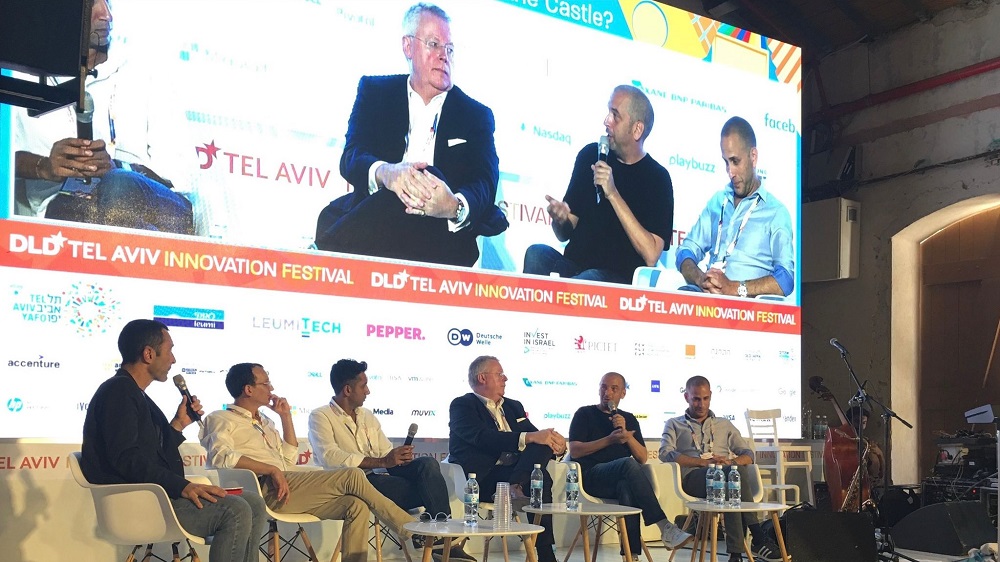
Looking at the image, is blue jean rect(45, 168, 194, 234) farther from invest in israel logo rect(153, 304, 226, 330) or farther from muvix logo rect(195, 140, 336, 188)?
invest in israel logo rect(153, 304, 226, 330)

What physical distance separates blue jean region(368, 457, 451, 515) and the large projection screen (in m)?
0.76

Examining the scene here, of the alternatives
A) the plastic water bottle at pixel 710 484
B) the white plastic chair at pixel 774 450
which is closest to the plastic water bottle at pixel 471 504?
the plastic water bottle at pixel 710 484

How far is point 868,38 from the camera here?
8.80m

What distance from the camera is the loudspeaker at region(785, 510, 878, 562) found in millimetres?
3930

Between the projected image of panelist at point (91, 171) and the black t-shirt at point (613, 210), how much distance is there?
2546 millimetres

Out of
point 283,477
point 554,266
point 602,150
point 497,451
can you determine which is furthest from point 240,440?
point 602,150

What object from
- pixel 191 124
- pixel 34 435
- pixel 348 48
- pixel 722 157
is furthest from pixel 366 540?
pixel 722 157

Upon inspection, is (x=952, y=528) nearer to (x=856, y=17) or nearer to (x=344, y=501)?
(x=344, y=501)

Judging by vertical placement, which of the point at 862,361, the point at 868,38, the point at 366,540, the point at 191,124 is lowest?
the point at 366,540

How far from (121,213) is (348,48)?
1565 millimetres

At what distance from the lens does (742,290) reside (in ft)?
22.7

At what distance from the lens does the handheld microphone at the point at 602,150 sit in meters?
6.37

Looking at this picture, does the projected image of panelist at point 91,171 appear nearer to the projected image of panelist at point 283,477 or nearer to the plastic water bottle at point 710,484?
the projected image of panelist at point 283,477

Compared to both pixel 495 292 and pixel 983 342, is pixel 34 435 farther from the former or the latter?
pixel 983 342
